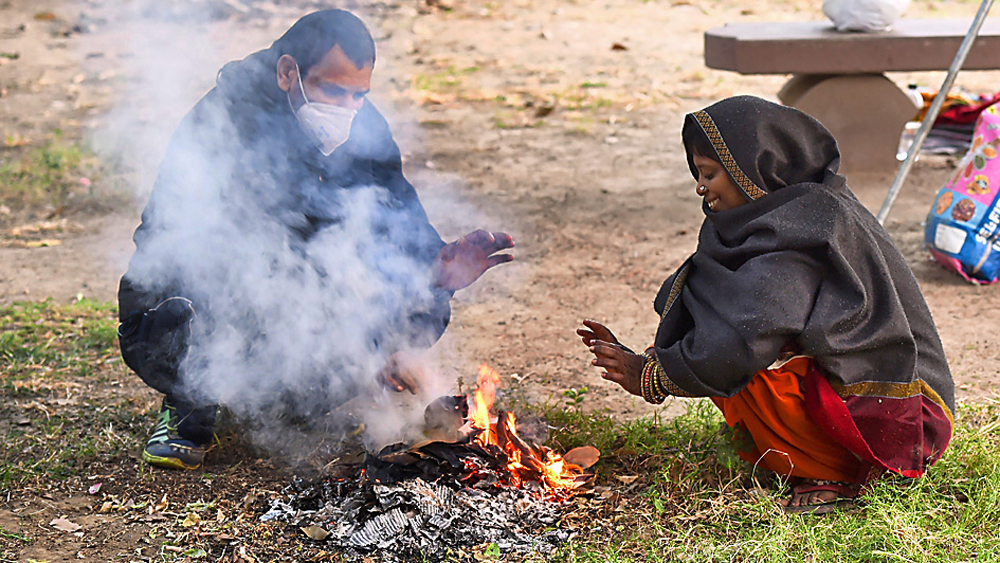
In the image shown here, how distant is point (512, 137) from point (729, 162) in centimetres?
Answer: 521

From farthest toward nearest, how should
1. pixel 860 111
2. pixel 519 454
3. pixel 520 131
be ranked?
1. pixel 520 131
2. pixel 860 111
3. pixel 519 454

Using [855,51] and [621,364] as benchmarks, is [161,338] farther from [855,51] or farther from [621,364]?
[855,51]

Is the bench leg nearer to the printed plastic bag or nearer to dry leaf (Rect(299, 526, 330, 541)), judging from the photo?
the printed plastic bag

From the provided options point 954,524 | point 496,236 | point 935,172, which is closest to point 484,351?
point 496,236

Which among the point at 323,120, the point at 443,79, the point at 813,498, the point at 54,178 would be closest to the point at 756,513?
the point at 813,498

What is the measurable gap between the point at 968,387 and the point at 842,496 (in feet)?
4.15

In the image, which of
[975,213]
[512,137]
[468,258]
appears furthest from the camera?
[512,137]

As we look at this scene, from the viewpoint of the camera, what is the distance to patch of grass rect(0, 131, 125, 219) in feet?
21.6

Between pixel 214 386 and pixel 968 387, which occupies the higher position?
pixel 214 386

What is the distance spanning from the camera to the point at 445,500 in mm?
3014

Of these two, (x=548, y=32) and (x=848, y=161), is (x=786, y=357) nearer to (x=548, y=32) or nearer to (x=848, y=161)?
(x=848, y=161)

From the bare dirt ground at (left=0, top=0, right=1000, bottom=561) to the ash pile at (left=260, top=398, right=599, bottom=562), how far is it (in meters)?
0.46

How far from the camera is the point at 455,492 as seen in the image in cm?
307

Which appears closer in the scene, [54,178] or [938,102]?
[938,102]
